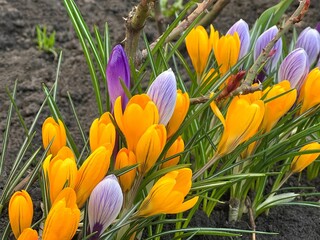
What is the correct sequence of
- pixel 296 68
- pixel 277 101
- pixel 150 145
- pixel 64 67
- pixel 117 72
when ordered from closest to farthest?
pixel 150 145
pixel 117 72
pixel 277 101
pixel 296 68
pixel 64 67

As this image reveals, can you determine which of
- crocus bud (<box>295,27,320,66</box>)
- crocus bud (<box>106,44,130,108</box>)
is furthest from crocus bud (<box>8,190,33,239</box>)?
crocus bud (<box>295,27,320,66</box>)

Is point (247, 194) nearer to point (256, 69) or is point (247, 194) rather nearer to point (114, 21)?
point (256, 69)

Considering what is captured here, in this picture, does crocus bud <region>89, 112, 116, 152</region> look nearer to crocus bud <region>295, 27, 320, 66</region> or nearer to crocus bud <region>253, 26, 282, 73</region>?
crocus bud <region>253, 26, 282, 73</region>

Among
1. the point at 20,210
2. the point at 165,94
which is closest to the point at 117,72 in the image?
the point at 165,94

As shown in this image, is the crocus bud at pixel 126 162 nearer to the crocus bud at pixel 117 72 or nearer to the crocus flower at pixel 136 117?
the crocus flower at pixel 136 117

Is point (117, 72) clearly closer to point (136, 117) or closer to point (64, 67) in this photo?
point (136, 117)

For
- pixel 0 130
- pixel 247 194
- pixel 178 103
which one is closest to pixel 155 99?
pixel 178 103
